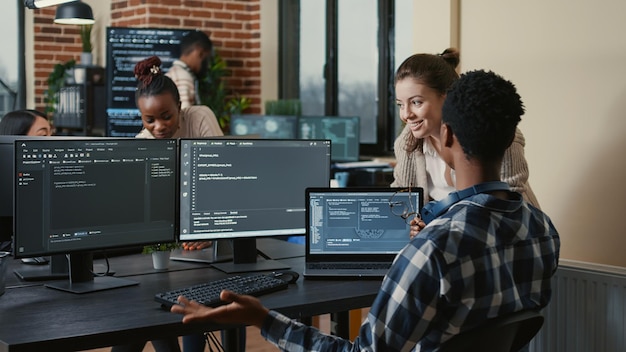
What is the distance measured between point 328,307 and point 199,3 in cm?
503

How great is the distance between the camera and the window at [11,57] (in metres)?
7.39

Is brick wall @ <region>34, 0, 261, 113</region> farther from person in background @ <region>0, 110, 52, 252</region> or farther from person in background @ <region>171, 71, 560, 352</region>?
person in background @ <region>171, 71, 560, 352</region>

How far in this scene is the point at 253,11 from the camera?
7.34 meters

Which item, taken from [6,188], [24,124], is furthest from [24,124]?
[6,188]

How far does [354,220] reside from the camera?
110 inches

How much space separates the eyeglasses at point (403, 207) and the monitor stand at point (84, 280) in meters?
0.83

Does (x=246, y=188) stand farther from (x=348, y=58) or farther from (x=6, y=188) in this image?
(x=348, y=58)

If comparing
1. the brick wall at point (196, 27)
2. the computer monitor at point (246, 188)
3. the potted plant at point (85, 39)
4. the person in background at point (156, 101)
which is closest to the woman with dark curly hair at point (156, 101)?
the person in background at point (156, 101)

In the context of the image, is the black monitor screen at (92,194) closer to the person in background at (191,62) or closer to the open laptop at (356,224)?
the open laptop at (356,224)

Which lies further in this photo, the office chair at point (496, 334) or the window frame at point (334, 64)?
the window frame at point (334, 64)

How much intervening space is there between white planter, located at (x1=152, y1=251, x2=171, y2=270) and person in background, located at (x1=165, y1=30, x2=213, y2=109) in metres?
3.67

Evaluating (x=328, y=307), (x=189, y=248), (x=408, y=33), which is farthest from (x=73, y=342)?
(x=408, y=33)

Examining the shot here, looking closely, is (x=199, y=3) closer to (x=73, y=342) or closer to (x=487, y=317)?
(x=73, y=342)

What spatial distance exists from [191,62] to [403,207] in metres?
4.07
